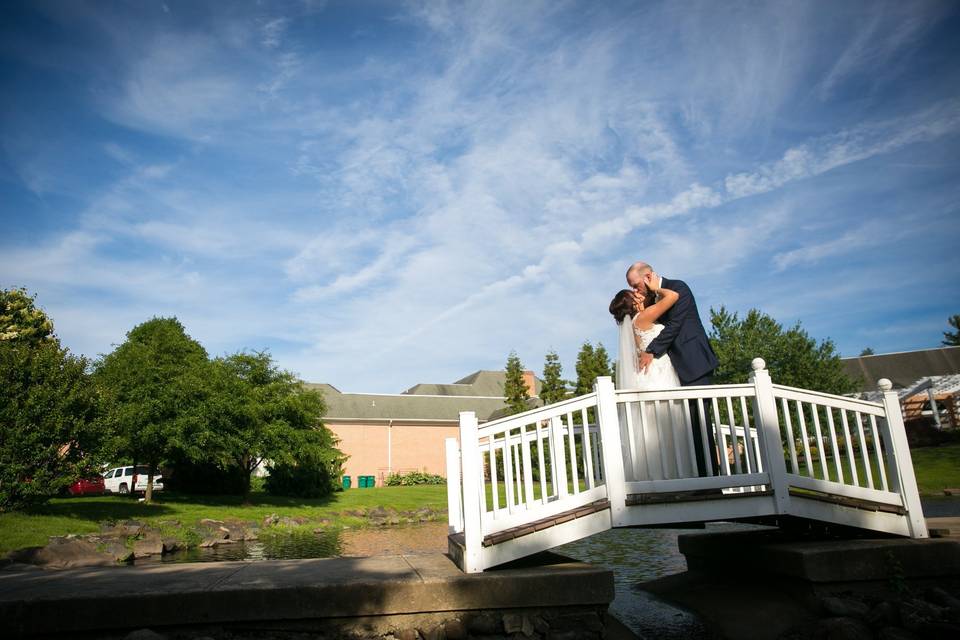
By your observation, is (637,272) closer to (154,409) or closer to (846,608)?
(846,608)

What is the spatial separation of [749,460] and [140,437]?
67.2 ft

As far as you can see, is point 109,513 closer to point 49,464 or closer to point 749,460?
point 49,464

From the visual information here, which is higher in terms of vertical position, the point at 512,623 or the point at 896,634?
the point at 512,623

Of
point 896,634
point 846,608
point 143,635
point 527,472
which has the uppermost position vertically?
point 527,472

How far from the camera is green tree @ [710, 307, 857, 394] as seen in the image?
30.0 m

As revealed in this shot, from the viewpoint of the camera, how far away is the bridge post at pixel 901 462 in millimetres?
5527

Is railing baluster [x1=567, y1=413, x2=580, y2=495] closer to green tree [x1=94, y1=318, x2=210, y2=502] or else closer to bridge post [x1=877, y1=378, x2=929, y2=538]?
bridge post [x1=877, y1=378, x2=929, y2=538]

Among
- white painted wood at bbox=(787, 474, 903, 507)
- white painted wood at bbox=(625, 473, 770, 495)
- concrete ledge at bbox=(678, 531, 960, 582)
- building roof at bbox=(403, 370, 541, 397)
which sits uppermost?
building roof at bbox=(403, 370, 541, 397)

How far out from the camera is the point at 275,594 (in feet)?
13.8

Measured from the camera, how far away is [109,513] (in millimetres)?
17656

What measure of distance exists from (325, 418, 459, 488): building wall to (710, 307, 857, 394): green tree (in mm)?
19622

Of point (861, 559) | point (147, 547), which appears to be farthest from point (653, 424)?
point (147, 547)

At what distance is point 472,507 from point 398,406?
4325 cm

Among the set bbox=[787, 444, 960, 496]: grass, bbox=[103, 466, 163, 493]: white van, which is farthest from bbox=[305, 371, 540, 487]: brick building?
bbox=[787, 444, 960, 496]: grass
